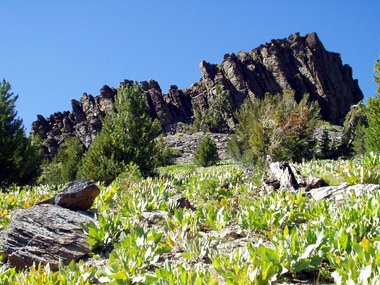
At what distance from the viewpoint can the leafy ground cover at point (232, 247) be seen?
3.31 meters

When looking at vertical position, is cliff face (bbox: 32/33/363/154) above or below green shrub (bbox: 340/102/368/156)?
above

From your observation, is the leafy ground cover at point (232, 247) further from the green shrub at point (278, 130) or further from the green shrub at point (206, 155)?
the green shrub at point (206, 155)

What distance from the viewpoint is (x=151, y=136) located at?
21.8 meters

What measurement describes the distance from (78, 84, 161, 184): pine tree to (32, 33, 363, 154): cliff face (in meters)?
87.7

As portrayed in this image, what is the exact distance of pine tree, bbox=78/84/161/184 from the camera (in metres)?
19.6

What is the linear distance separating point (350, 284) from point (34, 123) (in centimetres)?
12374

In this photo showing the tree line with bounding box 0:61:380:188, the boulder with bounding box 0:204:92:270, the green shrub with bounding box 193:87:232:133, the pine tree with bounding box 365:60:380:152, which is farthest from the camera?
the green shrub with bounding box 193:87:232:133

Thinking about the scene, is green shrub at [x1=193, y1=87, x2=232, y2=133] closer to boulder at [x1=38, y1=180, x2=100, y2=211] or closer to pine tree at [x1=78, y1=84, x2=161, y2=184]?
pine tree at [x1=78, y1=84, x2=161, y2=184]

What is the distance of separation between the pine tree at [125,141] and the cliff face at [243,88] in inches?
3452

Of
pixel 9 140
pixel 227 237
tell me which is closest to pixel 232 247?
pixel 227 237

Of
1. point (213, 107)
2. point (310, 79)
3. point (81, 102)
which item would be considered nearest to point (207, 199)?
point (213, 107)

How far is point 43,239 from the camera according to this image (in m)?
5.16

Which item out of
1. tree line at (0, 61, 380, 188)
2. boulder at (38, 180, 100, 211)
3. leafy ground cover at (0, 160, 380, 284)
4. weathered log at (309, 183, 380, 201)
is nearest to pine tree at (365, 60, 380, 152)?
tree line at (0, 61, 380, 188)

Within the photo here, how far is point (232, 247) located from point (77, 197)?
3.15m
